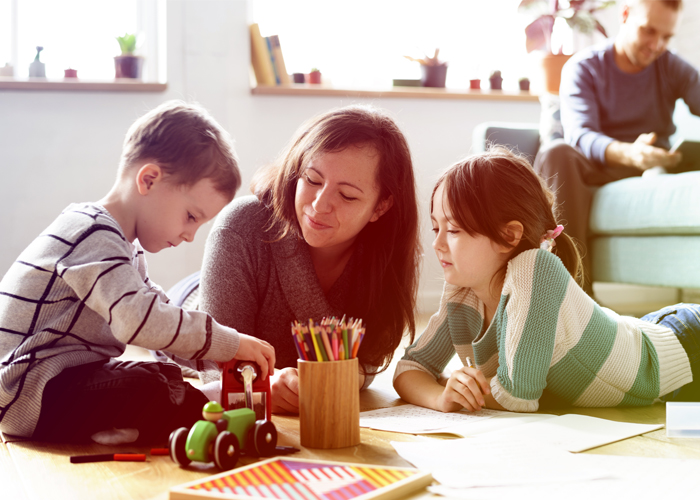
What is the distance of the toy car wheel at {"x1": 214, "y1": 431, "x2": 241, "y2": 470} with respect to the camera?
0.79m

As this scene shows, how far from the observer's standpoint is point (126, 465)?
A: 0.86 m

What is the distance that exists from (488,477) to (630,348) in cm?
55

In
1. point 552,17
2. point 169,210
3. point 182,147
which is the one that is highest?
point 552,17

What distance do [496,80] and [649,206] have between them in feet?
4.75

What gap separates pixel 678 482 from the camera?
78 cm

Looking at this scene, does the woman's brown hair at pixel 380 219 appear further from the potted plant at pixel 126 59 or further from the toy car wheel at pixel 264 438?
the potted plant at pixel 126 59

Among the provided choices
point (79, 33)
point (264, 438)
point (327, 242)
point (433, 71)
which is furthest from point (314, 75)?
point (264, 438)

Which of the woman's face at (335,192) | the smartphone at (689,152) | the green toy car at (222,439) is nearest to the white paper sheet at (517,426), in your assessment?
the green toy car at (222,439)

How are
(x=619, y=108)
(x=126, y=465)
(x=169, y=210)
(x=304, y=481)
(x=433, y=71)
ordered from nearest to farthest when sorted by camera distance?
(x=304, y=481), (x=126, y=465), (x=169, y=210), (x=619, y=108), (x=433, y=71)

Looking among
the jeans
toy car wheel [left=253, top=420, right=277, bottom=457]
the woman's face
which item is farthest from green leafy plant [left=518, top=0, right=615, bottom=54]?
toy car wheel [left=253, top=420, right=277, bottom=457]

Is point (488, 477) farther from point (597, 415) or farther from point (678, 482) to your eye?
point (597, 415)

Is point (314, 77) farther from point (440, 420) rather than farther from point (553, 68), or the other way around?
point (440, 420)

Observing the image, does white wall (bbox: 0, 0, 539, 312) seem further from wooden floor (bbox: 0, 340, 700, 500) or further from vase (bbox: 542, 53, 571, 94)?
wooden floor (bbox: 0, 340, 700, 500)

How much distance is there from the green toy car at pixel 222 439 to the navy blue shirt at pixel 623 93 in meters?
1.93
